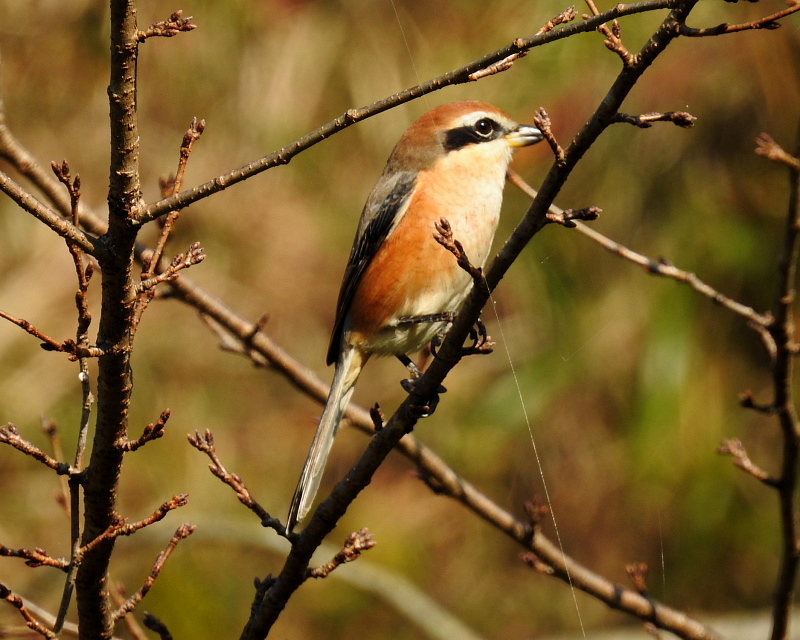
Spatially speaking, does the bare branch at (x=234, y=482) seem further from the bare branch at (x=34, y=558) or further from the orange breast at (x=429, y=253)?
the orange breast at (x=429, y=253)

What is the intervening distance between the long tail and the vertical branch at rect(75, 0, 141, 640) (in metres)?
0.60

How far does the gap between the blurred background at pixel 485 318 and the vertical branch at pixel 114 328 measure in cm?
188

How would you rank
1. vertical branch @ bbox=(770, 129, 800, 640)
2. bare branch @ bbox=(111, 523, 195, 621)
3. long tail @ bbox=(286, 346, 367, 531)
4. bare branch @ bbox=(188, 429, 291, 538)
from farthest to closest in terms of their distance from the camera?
long tail @ bbox=(286, 346, 367, 531) → vertical branch @ bbox=(770, 129, 800, 640) → bare branch @ bbox=(188, 429, 291, 538) → bare branch @ bbox=(111, 523, 195, 621)

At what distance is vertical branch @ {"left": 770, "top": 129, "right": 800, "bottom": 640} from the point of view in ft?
7.25

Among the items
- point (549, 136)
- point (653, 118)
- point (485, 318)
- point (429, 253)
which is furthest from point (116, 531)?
point (485, 318)

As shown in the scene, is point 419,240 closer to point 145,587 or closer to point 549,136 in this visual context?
point 549,136

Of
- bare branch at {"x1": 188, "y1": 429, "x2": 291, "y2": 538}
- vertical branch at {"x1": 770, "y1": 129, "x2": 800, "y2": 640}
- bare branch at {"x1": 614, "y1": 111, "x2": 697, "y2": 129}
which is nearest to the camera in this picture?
bare branch at {"x1": 614, "y1": 111, "x2": 697, "y2": 129}

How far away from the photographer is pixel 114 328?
5.37 ft

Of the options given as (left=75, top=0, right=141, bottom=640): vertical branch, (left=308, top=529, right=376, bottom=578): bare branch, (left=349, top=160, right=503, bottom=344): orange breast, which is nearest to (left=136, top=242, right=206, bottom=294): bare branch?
(left=75, top=0, right=141, bottom=640): vertical branch

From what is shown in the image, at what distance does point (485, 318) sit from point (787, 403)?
225 centimetres

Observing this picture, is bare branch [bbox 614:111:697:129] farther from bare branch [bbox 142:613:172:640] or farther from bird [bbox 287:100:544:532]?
bare branch [bbox 142:613:172:640]

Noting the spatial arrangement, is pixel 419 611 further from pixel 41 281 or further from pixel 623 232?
pixel 41 281

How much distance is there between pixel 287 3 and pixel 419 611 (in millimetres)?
3286

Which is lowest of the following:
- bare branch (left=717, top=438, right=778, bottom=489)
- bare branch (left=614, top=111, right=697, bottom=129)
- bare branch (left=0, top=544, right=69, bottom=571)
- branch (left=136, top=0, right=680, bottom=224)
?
bare branch (left=717, top=438, right=778, bottom=489)
